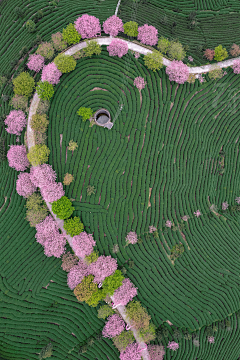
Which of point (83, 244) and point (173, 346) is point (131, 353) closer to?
point (173, 346)

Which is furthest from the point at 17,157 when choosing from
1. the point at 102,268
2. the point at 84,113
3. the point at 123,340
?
the point at 123,340

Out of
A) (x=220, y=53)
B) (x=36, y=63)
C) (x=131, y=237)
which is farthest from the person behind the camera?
(x=220, y=53)

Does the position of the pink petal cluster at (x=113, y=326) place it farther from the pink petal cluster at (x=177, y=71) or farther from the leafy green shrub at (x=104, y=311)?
the pink petal cluster at (x=177, y=71)

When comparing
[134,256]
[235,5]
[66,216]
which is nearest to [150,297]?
[134,256]

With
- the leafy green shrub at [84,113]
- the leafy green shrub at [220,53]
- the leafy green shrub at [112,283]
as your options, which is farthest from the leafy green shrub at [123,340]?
the leafy green shrub at [220,53]

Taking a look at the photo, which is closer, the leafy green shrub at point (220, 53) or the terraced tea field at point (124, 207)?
the terraced tea field at point (124, 207)

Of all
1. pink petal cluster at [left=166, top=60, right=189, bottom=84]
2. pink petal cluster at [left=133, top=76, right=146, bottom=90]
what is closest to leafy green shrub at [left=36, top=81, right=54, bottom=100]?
pink petal cluster at [left=133, top=76, right=146, bottom=90]
